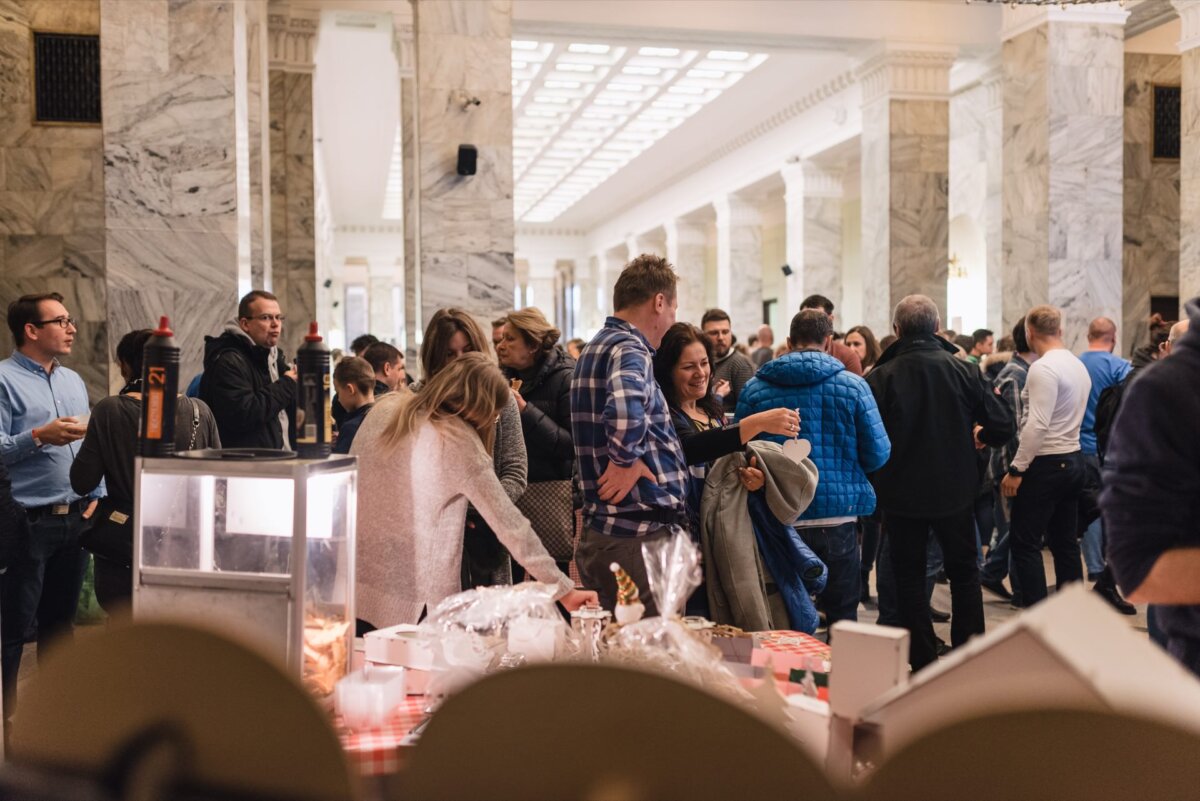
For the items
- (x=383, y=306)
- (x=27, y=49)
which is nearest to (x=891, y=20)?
(x=27, y=49)

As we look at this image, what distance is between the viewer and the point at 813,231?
18.7 meters

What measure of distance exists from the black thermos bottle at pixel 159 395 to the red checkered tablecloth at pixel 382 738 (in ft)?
2.23

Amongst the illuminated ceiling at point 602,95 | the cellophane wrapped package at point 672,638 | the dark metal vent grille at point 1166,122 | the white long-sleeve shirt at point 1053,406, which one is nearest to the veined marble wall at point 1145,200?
the dark metal vent grille at point 1166,122

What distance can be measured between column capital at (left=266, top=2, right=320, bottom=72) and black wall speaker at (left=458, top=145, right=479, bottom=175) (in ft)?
16.7

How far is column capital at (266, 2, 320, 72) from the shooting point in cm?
1259

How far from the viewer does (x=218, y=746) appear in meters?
1.09

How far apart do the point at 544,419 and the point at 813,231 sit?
14.8m

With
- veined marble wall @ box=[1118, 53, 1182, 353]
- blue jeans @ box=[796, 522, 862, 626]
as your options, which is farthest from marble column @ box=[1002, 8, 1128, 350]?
blue jeans @ box=[796, 522, 862, 626]

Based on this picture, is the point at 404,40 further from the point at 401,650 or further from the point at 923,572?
the point at 401,650

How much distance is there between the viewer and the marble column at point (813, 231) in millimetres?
18125

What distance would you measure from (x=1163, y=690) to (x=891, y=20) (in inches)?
571

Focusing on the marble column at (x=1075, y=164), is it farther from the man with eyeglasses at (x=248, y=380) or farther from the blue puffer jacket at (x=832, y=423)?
the man with eyeglasses at (x=248, y=380)

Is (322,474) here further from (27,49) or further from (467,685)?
(27,49)

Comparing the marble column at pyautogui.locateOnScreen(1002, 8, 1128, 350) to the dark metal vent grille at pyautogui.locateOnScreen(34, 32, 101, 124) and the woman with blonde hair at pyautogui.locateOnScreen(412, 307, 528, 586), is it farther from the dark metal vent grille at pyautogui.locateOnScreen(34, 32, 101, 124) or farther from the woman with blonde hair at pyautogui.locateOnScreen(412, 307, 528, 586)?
the dark metal vent grille at pyautogui.locateOnScreen(34, 32, 101, 124)
